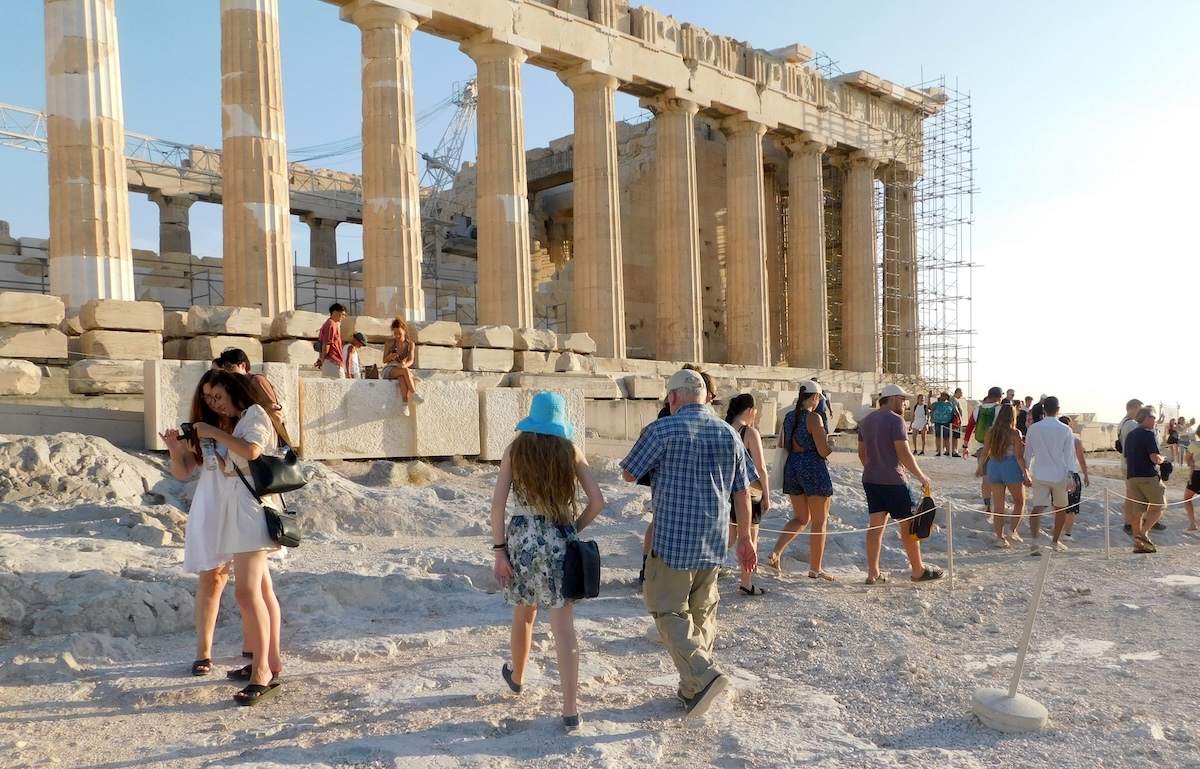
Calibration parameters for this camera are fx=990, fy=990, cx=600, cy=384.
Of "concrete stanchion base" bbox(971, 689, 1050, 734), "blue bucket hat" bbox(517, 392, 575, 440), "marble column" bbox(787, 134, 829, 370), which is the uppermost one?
"marble column" bbox(787, 134, 829, 370)

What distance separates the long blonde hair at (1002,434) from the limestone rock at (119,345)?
11014 millimetres

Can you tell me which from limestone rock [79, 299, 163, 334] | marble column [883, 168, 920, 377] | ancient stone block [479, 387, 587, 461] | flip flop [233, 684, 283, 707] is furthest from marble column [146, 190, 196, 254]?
flip flop [233, 684, 283, 707]

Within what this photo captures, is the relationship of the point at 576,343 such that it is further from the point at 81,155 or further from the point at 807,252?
the point at 807,252

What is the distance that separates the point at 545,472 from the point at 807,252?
87.7ft

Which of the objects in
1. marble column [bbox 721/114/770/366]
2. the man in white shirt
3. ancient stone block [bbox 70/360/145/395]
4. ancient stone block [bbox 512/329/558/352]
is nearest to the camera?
the man in white shirt

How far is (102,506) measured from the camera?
8.12m

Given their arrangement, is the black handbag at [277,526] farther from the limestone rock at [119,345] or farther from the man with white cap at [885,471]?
the limestone rock at [119,345]

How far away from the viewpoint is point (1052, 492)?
10.2 meters

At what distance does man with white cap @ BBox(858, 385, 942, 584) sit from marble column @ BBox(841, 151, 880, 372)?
24.4 meters

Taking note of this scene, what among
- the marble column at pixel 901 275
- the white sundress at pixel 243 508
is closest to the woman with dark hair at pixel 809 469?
the white sundress at pixel 243 508

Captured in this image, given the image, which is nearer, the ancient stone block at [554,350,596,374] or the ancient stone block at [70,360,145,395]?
the ancient stone block at [70,360,145,395]

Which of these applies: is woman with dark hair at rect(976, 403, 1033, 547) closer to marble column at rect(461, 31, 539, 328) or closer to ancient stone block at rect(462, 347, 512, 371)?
ancient stone block at rect(462, 347, 512, 371)

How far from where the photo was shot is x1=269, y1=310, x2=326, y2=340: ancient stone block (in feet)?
51.1

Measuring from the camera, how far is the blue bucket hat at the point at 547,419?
4.38 m
